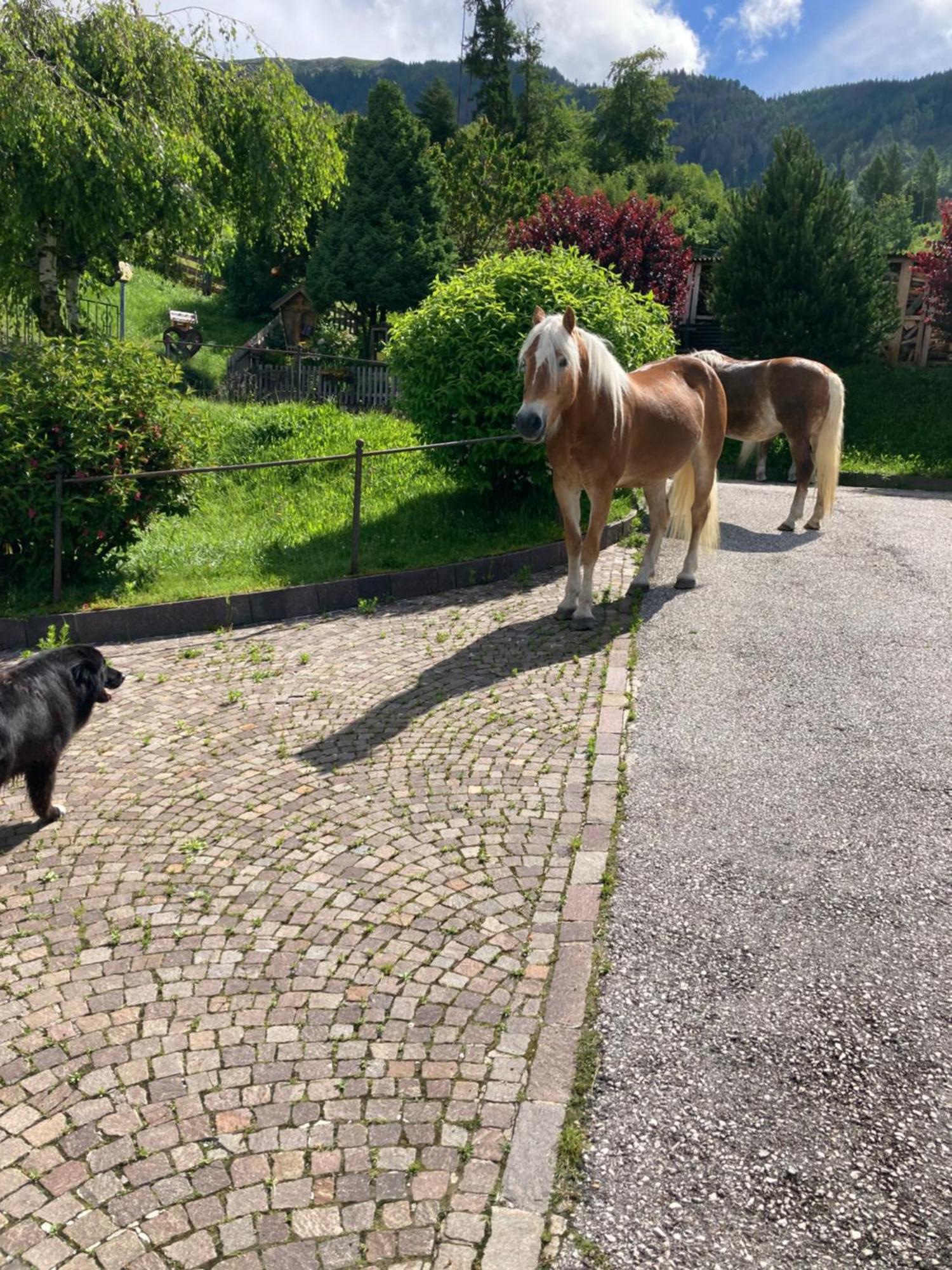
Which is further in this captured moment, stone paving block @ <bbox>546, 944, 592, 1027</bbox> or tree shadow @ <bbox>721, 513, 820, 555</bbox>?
tree shadow @ <bbox>721, 513, 820, 555</bbox>

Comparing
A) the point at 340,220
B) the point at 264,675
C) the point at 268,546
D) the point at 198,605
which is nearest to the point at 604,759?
the point at 264,675

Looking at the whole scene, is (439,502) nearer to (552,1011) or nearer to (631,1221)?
(552,1011)

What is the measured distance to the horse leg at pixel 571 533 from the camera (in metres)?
8.41

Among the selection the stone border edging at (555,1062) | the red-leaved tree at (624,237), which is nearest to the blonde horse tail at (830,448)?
the stone border edging at (555,1062)

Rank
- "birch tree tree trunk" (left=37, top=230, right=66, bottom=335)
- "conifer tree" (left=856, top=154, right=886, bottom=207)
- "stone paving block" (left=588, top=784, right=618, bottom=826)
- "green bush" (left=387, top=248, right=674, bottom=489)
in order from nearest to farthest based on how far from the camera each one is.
Result: "stone paving block" (left=588, top=784, right=618, bottom=826) < "green bush" (left=387, top=248, right=674, bottom=489) < "birch tree tree trunk" (left=37, top=230, right=66, bottom=335) < "conifer tree" (left=856, top=154, right=886, bottom=207)

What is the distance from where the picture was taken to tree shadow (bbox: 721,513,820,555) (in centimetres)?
1133

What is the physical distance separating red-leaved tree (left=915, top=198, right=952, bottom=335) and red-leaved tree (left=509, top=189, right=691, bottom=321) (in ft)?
18.9

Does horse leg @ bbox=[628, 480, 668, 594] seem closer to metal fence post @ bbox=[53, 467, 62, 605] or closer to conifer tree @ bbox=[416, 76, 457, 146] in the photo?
metal fence post @ bbox=[53, 467, 62, 605]

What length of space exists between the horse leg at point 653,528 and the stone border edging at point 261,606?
1.29m

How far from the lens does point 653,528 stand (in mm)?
9680

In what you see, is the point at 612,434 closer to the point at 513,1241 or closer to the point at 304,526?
the point at 304,526

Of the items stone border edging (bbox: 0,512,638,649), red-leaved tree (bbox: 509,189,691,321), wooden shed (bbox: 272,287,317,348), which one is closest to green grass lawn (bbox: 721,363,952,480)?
red-leaved tree (bbox: 509,189,691,321)

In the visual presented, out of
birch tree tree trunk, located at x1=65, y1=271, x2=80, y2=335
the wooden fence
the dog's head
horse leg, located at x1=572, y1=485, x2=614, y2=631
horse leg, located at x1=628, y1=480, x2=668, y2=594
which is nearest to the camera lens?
the dog's head

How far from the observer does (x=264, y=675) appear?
7.54 m
